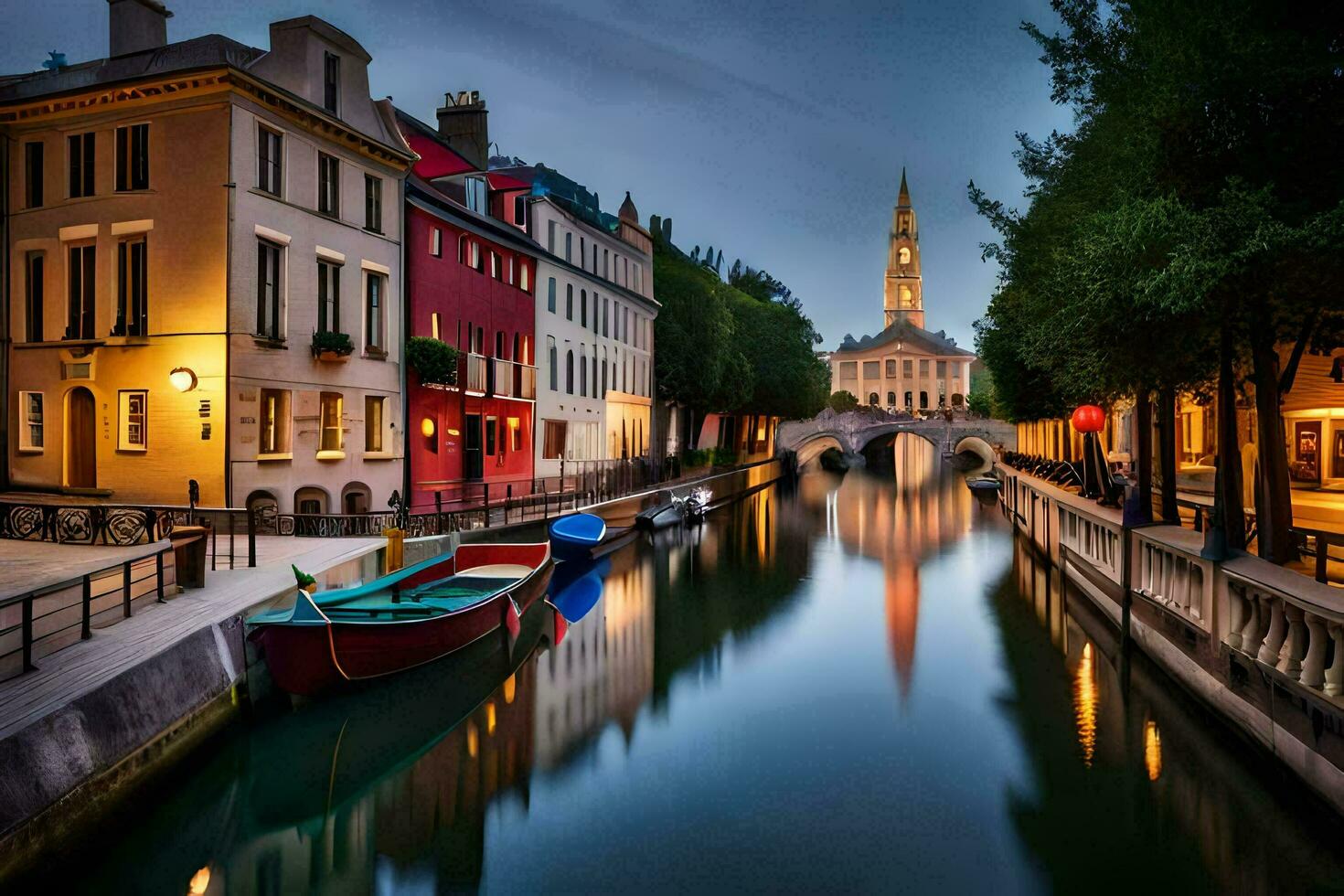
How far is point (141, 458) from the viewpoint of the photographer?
65.4 ft

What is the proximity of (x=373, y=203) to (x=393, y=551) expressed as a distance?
9976 mm

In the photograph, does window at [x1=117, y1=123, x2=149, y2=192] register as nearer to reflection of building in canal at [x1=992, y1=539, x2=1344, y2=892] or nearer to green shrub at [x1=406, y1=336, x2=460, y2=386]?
green shrub at [x1=406, y1=336, x2=460, y2=386]

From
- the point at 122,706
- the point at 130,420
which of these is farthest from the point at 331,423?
the point at 122,706

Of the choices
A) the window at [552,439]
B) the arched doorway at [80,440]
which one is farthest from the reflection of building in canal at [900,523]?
the arched doorway at [80,440]

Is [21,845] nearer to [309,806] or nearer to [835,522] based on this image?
[309,806]

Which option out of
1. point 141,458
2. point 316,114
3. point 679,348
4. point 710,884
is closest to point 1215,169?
point 710,884

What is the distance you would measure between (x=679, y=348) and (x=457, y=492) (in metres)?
23.1

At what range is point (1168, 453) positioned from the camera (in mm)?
17359

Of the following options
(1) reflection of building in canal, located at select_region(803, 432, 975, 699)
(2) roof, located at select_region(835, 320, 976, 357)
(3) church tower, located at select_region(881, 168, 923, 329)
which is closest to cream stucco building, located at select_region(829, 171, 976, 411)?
(2) roof, located at select_region(835, 320, 976, 357)

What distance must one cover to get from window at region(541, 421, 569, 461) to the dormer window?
764 cm

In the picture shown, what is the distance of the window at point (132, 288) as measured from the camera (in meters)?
20.1

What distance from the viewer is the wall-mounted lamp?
1912 centimetres

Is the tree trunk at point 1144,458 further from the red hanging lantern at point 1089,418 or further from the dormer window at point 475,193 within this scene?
the dormer window at point 475,193

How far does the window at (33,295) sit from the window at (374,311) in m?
6.67
